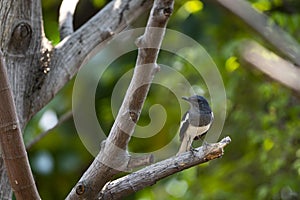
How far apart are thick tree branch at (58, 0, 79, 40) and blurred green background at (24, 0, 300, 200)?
3.25 ft

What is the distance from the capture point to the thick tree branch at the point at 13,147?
58.9 inches

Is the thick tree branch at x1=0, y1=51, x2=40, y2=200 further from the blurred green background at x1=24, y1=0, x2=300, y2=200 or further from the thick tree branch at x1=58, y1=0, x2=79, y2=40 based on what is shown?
the blurred green background at x1=24, y1=0, x2=300, y2=200

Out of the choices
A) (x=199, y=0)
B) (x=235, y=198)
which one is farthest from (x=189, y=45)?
(x=235, y=198)

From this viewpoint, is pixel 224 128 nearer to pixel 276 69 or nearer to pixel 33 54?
pixel 33 54

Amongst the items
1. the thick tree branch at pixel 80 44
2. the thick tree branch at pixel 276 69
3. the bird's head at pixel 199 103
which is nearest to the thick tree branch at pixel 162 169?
the thick tree branch at pixel 80 44

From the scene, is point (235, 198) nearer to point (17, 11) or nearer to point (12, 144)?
point (17, 11)

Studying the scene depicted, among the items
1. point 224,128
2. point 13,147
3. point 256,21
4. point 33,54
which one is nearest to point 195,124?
point 33,54

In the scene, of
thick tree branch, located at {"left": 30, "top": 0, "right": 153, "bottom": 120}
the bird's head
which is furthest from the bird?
thick tree branch, located at {"left": 30, "top": 0, "right": 153, "bottom": 120}

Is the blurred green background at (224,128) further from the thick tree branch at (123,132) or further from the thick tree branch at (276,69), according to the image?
the thick tree branch at (276,69)

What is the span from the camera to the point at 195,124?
249 cm

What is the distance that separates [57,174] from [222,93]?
4.79ft

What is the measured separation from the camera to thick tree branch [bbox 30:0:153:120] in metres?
2.36

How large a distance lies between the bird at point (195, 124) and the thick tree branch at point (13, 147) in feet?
3.06

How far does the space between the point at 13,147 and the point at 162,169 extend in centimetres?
44
